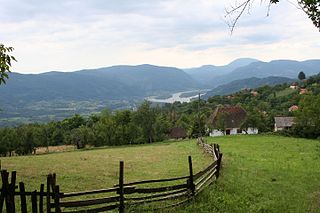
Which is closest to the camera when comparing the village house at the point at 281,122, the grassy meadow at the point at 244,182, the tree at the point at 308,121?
the grassy meadow at the point at 244,182

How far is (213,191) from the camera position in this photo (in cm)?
1714

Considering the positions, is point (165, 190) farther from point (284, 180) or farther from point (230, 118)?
point (230, 118)

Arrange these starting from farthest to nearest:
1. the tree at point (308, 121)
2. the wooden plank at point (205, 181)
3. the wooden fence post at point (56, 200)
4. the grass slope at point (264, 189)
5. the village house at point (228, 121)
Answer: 1. the village house at point (228, 121)
2. the tree at point (308, 121)
3. the wooden plank at point (205, 181)
4. the grass slope at point (264, 189)
5. the wooden fence post at point (56, 200)

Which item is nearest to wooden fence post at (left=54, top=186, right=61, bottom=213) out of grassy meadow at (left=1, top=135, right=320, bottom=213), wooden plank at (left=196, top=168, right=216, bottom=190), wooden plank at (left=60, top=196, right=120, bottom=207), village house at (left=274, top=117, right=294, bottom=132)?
wooden plank at (left=60, top=196, right=120, bottom=207)

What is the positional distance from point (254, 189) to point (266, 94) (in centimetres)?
14920

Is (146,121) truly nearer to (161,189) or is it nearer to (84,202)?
(161,189)

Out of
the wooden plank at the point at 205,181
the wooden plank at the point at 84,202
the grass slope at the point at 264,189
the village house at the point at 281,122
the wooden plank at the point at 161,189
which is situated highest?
the wooden plank at the point at 84,202

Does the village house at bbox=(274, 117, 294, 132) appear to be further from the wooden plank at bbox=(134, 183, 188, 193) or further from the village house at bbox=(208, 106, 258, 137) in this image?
the wooden plank at bbox=(134, 183, 188, 193)

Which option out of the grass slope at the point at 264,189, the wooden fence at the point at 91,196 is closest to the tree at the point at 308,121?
the grass slope at the point at 264,189

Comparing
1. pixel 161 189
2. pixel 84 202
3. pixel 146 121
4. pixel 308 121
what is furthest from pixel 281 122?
pixel 84 202

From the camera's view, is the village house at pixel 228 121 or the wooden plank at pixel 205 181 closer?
the wooden plank at pixel 205 181

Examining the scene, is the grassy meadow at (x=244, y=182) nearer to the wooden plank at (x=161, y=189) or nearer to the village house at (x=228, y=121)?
the wooden plank at (x=161, y=189)

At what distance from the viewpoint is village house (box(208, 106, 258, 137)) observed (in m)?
81.5

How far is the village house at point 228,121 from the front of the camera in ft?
267
